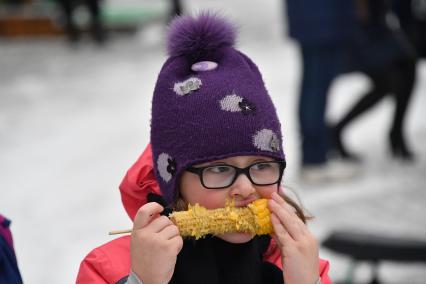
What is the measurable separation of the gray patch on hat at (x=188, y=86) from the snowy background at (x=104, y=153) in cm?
23

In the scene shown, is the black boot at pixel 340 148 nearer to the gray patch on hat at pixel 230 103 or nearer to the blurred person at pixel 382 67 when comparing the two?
the blurred person at pixel 382 67

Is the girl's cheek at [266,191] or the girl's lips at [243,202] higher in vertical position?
the girl's cheek at [266,191]

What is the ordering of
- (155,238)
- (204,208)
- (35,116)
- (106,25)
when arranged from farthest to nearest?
(106,25) < (35,116) < (204,208) < (155,238)

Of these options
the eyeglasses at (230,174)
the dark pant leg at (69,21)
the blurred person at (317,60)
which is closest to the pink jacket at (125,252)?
the eyeglasses at (230,174)

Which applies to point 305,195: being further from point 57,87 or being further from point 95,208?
point 57,87

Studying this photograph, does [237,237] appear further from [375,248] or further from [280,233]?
[375,248]

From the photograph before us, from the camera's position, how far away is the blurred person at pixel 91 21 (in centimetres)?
1022

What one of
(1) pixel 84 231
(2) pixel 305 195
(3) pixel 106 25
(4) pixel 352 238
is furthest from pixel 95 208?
(3) pixel 106 25

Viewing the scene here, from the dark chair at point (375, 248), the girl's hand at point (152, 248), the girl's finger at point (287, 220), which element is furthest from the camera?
the dark chair at point (375, 248)

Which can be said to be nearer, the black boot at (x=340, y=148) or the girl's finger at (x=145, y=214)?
the girl's finger at (x=145, y=214)

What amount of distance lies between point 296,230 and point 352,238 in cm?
141

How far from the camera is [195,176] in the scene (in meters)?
1.65

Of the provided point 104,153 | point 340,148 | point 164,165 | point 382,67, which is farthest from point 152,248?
point 104,153

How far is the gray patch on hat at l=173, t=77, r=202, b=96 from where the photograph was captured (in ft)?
5.44
